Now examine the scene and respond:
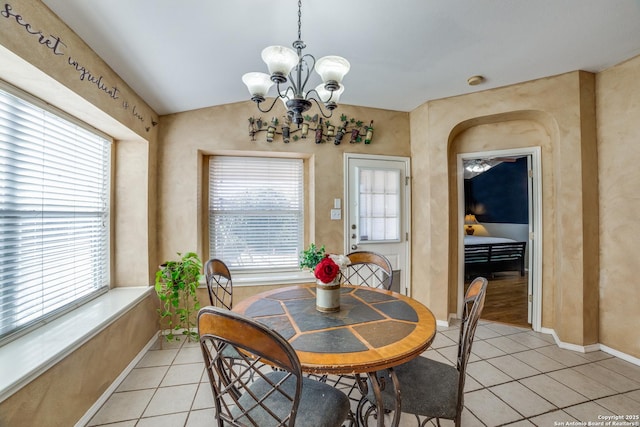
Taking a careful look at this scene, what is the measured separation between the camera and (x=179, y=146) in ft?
9.79

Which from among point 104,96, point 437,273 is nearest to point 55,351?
point 104,96

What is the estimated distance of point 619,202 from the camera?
8.11 feet

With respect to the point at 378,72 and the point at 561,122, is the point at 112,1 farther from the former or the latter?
the point at 561,122

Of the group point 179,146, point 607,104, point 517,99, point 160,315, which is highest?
point 517,99

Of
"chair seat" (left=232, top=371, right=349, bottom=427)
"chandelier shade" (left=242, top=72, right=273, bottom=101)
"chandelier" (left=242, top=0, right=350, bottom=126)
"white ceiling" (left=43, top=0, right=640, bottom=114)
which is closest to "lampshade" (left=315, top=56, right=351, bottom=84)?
"chandelier" (left=242, top=0, right=350, bottom=126)

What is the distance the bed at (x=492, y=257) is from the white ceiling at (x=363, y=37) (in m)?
3.28

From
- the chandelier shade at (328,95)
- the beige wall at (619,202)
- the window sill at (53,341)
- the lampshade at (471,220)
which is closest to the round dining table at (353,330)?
the window sill at (53,341)

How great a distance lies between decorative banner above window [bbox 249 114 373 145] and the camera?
10.3 ft

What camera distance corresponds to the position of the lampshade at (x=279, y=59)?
1453mm

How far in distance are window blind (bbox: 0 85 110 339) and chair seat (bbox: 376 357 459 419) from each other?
85.6 inches

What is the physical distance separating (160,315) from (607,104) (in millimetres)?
4930

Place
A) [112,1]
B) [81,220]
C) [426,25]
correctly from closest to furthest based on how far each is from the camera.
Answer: [112,1]
[426,25]
[81,220]

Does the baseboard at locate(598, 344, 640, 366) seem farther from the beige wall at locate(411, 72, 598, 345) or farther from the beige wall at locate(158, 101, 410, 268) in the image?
the beige wall at locate(158, 101, 410, 268)

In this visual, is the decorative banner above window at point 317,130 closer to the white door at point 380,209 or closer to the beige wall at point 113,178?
the white door at point 380,209
